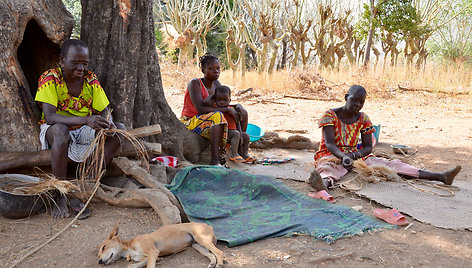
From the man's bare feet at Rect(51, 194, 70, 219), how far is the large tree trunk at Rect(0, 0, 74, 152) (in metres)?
0.60

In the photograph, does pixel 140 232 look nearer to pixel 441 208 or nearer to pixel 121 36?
pixel 121 36

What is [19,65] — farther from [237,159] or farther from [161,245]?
[237,159]

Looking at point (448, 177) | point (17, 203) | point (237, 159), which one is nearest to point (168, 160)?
point (237, 159)

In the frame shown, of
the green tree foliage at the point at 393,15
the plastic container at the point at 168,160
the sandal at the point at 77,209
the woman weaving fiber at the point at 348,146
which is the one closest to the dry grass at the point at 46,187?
the sandal at the point at 77,209

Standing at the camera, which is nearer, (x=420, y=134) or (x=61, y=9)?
(x=61, y=9)

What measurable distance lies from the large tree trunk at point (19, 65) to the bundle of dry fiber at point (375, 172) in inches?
121

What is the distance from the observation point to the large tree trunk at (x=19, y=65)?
306cm

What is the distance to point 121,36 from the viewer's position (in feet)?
12.2

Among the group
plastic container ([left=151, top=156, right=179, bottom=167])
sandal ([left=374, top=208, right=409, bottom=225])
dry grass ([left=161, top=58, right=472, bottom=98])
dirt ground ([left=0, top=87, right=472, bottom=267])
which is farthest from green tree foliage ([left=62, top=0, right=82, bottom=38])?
sandal ([left=374, top=208, right=409, bottom=225])

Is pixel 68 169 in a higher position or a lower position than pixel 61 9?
lower

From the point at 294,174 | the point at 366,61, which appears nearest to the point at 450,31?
the point at 366,61

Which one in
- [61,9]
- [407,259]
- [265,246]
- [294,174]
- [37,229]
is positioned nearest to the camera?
[407,259]

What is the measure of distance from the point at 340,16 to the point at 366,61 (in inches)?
375

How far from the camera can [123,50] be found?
373 centimetres
